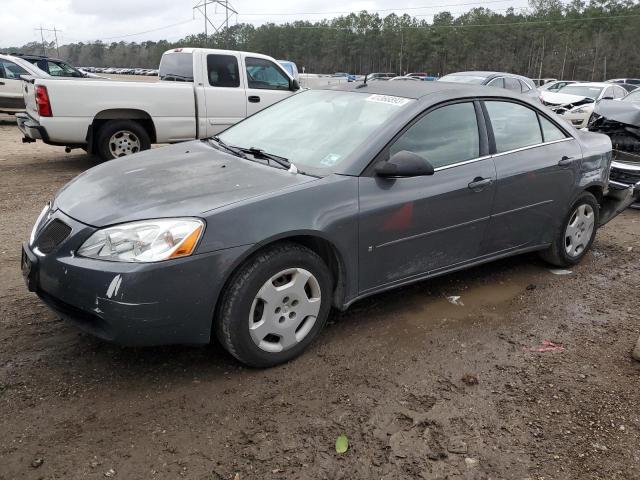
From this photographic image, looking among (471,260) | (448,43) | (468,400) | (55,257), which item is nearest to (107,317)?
(55,257)

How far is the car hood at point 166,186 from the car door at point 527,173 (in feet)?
5.37

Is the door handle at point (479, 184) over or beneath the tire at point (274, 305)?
over

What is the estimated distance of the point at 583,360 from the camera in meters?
3.44

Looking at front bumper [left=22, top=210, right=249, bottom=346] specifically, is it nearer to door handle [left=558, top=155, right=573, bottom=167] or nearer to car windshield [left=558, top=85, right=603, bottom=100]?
door handle [left=558, top=155, right=573, bottom=167]

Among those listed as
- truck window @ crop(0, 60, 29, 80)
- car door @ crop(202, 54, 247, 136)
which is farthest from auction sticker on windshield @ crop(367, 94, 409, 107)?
truck window @ crop(0, 60, 29, 80)

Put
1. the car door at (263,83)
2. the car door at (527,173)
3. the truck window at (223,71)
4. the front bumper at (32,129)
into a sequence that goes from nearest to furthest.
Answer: the car door at (527,173) → the front bumper at (32,129) → the truck window at (223,71) → the car door at (263,83)

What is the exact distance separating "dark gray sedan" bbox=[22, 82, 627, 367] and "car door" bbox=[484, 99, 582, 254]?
0.5 inches

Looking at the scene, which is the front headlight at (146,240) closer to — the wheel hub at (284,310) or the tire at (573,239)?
the wheel hub at (284,310)

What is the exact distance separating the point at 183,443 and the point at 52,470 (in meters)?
0.55

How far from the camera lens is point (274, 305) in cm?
305

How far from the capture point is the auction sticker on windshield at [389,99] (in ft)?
12.2

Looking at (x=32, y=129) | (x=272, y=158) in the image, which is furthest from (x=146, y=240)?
(x=32, y=129)

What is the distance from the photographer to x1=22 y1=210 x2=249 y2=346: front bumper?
8.72 ft

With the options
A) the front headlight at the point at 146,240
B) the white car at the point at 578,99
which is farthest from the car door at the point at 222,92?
the white car at the point at 578,99
